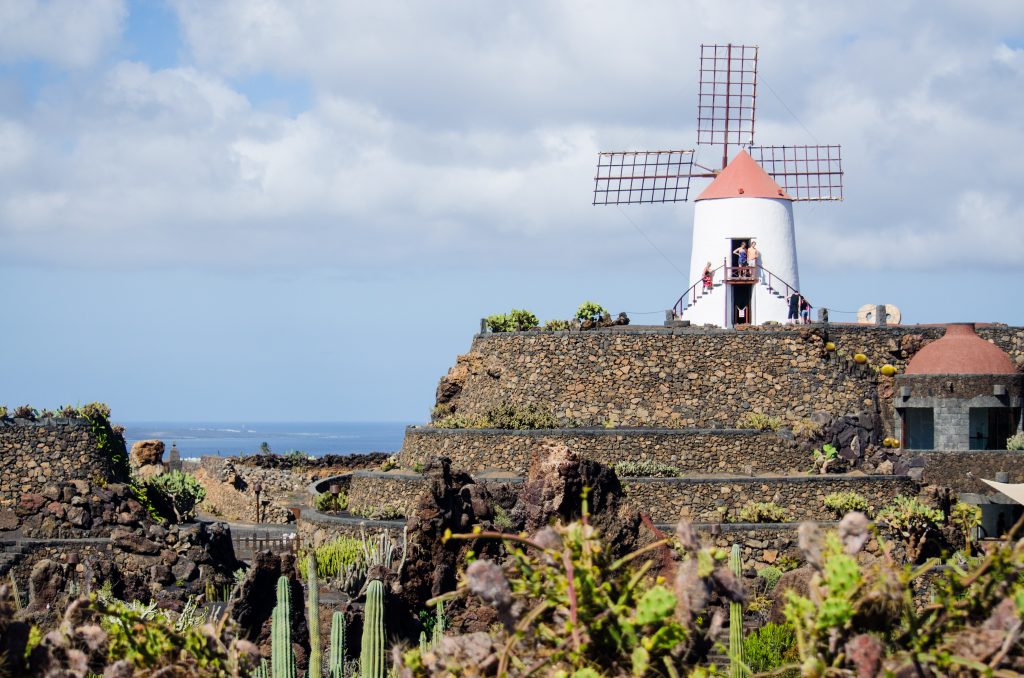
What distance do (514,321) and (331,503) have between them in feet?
25.1

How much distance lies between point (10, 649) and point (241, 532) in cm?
3076

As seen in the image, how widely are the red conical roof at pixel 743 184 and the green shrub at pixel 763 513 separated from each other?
41.3ft

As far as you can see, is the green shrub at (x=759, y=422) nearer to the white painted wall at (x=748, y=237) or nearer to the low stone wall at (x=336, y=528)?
the white painted wall at (x=748, y=237)

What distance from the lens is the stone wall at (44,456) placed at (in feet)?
113

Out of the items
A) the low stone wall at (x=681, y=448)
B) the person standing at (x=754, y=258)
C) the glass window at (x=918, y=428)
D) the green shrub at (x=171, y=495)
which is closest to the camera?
the low stone wall at (x=681, y=448)

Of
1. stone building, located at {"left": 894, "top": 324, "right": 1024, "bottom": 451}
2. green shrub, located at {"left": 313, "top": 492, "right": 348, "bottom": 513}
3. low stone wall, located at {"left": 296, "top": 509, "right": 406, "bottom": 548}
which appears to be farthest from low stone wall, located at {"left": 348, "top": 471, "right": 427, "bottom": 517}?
stone building, located at {"left": 894, "top": 324, "right": 1024, "bottom": 451}

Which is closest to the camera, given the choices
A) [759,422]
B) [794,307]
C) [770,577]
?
[770,577]

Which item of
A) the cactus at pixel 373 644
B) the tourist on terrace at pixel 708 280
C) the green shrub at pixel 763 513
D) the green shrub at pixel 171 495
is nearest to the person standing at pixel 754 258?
the tourist on terrace at pixel 708 280

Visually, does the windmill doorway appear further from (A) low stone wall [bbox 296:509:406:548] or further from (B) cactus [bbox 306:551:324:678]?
(B) cactus [bbox 306:551:324:678]

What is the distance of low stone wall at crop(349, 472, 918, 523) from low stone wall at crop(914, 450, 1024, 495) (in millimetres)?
1988

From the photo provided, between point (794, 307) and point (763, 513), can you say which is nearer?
point (763, 513)

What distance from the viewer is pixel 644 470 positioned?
33000 millimetres

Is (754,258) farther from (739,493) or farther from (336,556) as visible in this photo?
(336,556)

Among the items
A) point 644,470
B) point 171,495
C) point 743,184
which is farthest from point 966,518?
point 171,495
